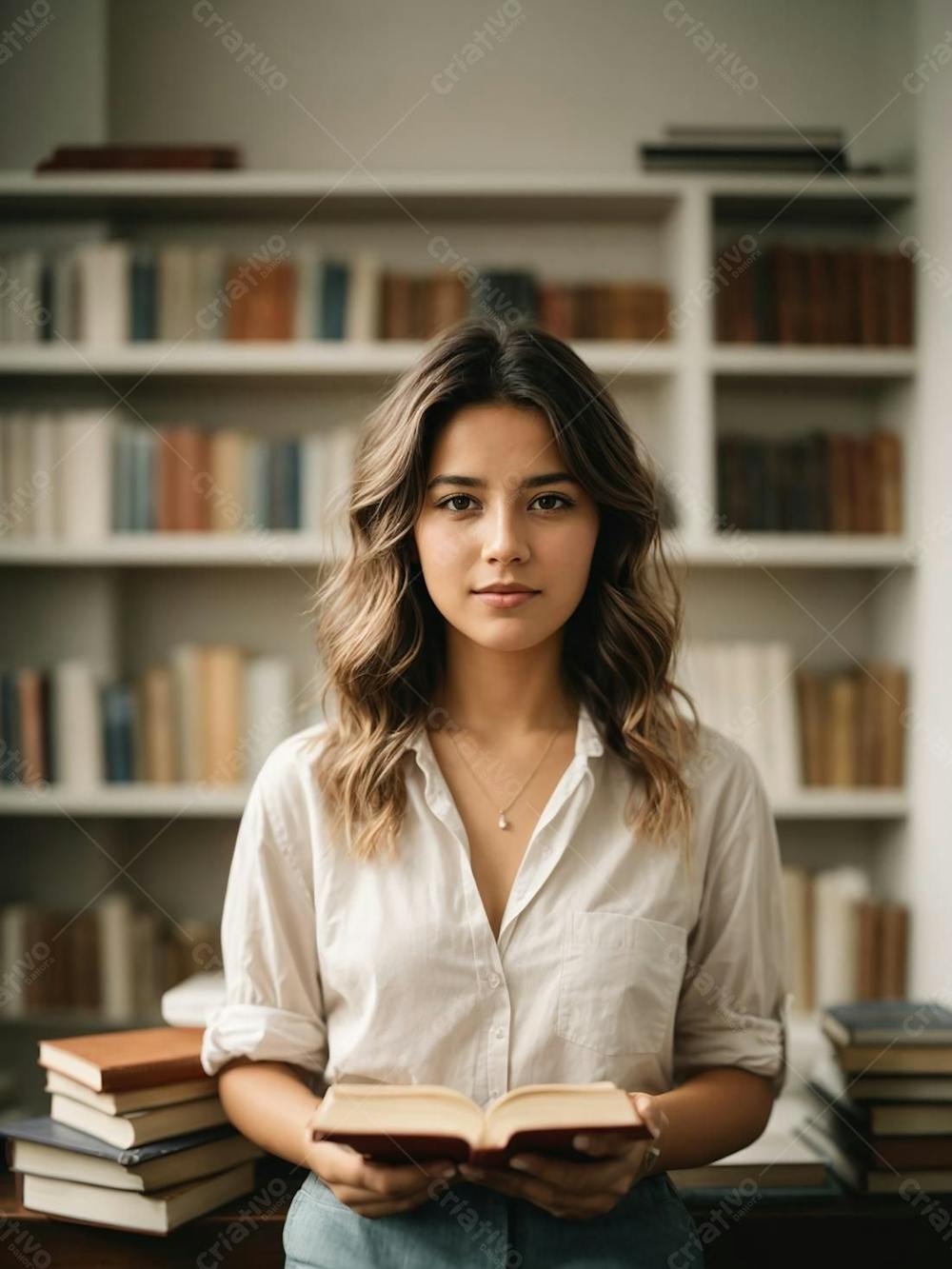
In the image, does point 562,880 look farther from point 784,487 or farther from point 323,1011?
point 784,487

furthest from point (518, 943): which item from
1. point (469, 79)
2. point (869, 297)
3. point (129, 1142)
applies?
point (469, 79)

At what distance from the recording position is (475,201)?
2.71 metres

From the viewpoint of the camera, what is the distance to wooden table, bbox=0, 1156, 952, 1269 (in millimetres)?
1302

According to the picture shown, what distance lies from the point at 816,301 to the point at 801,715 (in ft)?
3.03

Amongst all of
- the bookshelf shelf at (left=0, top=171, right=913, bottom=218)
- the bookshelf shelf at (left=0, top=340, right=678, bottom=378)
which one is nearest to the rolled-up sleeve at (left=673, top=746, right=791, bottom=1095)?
the bookshelf shelf at (left=0, top=340, right=678, bottom=378)

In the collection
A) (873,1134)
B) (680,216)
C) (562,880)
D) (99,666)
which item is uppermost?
(680,216)

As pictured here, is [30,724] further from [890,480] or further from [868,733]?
[890,480]

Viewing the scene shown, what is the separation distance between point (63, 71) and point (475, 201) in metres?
0.98

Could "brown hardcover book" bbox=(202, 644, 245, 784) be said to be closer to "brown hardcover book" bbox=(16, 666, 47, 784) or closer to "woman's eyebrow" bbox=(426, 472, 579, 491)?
"brown hardcover book" bbox=(16, 666, 47, 784)

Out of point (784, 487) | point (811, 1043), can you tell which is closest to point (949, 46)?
point (784, 487)

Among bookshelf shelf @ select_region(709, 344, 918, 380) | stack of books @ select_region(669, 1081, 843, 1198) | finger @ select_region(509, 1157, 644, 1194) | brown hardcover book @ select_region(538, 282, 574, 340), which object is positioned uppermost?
brown hardcover book @ select_region(538, 282, 574, 340)

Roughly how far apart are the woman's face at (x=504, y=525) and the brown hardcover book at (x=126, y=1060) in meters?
0.57

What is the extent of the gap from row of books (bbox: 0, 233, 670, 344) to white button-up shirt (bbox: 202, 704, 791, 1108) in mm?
1534

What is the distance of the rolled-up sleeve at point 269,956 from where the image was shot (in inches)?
50.2
